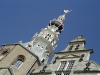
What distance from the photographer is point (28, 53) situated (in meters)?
21.6

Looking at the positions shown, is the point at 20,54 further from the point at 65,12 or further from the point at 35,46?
the point at 65,12

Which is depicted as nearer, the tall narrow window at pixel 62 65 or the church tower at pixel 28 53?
the tall narrow window at pixel 62 65

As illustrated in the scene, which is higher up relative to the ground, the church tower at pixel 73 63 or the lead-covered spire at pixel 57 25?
the lead-covered spire at pixel 57 25

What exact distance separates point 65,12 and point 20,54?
1356 cm

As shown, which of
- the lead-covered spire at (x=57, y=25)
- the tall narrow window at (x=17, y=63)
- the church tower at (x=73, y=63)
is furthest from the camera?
the lead-covered spire at (x=57, y=25)

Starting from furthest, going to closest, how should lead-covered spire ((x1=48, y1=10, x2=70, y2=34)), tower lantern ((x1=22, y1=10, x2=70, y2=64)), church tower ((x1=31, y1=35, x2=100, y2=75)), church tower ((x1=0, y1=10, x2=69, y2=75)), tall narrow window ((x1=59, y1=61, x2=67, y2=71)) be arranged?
lead-covered spire ((x1=48, y1=10, x2=70, y2=34)) → tower lantern ((x1=22, y1=10, x2=70, y2=64)) → church tower ((x1=0, y1=10, x2=69, y2=75)) → tall narrow window ((x1=59, y1=61, x2=67, y2=71)) → church tower ((x1=31, y1=35, x2=100, y2=75))

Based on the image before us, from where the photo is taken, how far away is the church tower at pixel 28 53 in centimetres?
1976

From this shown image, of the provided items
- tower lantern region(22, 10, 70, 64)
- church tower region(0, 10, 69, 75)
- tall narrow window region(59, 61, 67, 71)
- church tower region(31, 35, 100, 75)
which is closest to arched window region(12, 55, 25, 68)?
church tower region(0, 10, 69, 75)

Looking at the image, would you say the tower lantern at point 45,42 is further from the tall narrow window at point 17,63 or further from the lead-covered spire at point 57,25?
the tall narrow window at point 17,63

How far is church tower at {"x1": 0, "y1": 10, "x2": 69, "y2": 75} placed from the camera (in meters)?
19.8

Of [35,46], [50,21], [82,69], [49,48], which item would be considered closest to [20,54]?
[35,46]

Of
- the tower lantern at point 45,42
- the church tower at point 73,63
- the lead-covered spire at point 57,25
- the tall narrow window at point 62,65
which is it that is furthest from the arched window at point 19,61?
the lead-covered spire at point 57,25

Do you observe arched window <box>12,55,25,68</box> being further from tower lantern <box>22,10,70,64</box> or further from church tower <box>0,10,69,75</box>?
tower lantern <box>22,10,70,64</box>

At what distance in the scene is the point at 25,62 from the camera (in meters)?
20.6
